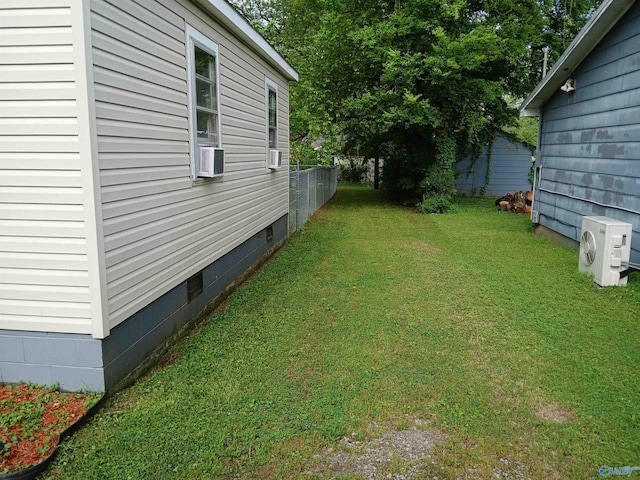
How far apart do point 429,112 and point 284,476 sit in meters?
12.2

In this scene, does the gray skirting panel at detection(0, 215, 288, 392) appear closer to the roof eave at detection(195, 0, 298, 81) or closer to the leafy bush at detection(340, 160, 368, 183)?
the roof eave at detection(195, 0, 298, 81)

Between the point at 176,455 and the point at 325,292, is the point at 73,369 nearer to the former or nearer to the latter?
the point at 176,455

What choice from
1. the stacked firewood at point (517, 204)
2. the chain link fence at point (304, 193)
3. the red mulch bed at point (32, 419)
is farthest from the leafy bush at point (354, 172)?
the red mulch bed at point (32, 419)

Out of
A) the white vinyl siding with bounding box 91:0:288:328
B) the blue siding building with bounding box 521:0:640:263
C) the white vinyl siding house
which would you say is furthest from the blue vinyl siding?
the white vinyl siding house

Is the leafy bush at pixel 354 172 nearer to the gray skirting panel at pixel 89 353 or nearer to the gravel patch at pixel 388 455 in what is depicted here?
the gray skirting panel at pixel 89 353

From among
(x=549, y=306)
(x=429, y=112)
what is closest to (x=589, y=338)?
(x=549, y=306)

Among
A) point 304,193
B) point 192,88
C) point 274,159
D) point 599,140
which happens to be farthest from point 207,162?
point 304,193

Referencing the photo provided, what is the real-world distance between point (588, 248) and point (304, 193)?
686 centimetres

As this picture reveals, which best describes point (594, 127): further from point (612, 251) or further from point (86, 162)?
point (86, 162)

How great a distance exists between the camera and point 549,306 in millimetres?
5379

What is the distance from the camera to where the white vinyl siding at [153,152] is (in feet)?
10.3

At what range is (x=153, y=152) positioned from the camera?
3768 mm

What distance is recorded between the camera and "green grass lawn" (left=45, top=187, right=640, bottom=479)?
2.67 meters

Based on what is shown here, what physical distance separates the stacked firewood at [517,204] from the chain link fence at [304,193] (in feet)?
18.8
